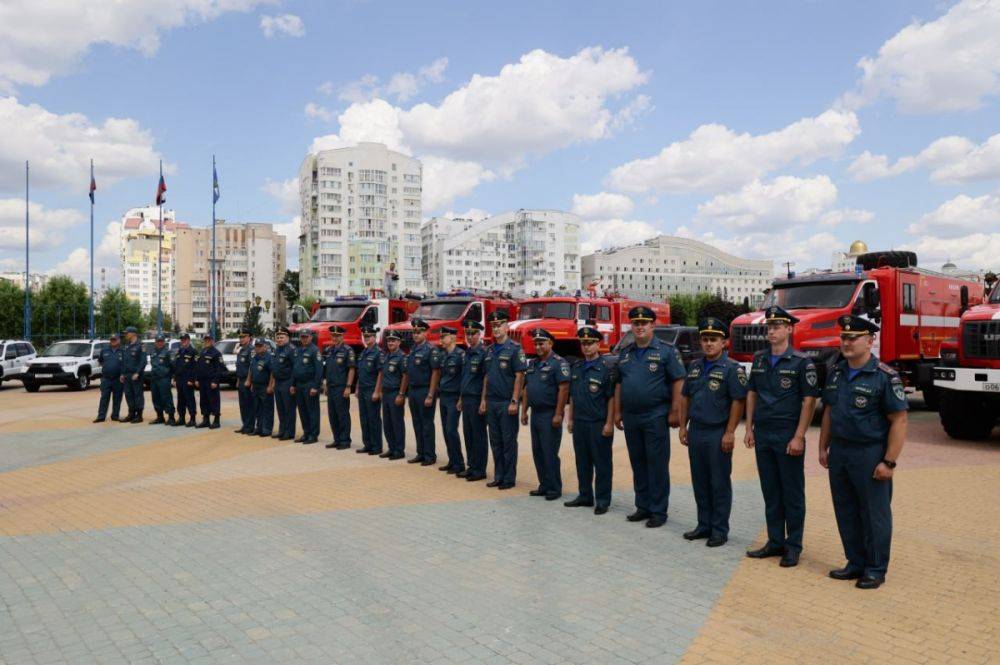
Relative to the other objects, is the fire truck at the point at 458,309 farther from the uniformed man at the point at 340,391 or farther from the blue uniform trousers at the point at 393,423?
the blue uniform trousers at the point at 393,423

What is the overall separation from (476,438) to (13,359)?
22487 millimetres

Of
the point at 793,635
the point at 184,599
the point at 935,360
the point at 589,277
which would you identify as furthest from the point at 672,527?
the point at 589,277

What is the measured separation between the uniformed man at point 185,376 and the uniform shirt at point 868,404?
11.6 metres

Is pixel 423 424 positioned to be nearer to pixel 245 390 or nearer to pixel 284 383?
pixel 284 383

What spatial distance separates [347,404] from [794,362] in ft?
23.9

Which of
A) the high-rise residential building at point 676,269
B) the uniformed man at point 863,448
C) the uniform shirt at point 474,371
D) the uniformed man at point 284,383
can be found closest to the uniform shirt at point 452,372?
the uniform shirt at point 474,371

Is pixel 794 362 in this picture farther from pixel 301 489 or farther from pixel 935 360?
pixel 935 360

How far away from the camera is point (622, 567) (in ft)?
17.8

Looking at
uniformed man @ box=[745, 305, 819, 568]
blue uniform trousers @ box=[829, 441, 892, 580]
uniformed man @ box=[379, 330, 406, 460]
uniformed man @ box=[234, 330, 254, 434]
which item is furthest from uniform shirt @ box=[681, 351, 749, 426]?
uniformed man @ box=[234, 330, 254, 434]

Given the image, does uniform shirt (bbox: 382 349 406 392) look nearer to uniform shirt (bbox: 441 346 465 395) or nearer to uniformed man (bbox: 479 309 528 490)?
uniform shirt (bbox: 441 346 465 395)

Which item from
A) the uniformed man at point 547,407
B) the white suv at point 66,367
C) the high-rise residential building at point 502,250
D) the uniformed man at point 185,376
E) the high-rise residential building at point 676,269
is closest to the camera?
the uniformed man at point 547,407

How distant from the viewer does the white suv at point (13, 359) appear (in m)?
24.1

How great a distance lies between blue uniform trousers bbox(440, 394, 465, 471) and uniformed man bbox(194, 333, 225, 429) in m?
6.14

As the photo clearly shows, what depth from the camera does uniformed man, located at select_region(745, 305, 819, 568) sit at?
17.9 ft
